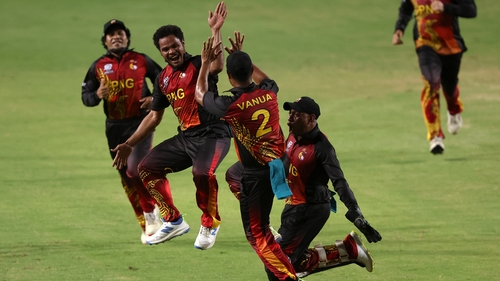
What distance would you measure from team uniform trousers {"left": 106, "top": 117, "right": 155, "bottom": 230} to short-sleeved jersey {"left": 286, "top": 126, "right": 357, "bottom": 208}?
2290 mm

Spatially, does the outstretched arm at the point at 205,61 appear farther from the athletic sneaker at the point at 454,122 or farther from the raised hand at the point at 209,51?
the athletic sneaker at the point at 454,122

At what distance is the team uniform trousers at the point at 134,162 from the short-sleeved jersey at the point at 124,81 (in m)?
0.09

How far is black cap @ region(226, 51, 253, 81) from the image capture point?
7.61 meters

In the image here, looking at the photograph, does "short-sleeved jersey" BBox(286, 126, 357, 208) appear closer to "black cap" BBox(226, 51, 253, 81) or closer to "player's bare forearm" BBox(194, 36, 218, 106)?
"black cap" BBox(226, 51, 253, 81)

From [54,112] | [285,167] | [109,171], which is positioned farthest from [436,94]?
[54,112]

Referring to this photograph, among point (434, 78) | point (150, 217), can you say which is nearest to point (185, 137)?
point (150, 217)

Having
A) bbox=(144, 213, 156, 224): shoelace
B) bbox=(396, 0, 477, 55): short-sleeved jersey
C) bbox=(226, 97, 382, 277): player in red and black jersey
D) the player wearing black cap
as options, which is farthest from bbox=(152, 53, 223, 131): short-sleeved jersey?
bbox=(396, 0, 477, 55): short-sleeved jersey

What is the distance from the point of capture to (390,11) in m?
22.5

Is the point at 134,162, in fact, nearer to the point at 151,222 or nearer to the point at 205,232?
the point at 151,222

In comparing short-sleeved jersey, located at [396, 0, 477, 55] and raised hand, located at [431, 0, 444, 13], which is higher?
raised hand, located at [431, 0, 444, 13]

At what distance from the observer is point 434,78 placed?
42.5 ft

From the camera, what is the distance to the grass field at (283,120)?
990 centimetres

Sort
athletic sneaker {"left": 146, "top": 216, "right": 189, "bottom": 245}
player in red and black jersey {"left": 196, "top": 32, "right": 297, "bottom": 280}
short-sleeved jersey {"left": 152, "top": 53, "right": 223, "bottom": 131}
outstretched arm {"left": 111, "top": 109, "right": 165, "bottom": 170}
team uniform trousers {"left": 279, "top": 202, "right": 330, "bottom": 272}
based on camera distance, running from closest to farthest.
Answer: player in red and black jersey {"left": 196, "top": 32, "right": 297, "bottom": 280}, team uniform trousers {"left": 279, "top": 202, "right": 330, "bottom": 272}, short-sleeved jersey {"left": 152, "top": 53, "right": 223, "bottom": 131}, outstretched arm {"left": 111, "top": 109, "right": 165, "bottom": 170}, athletic sneaker {"left": 146, "top": 216, "right": 189, "bottom": 245}

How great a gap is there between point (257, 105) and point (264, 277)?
2.30 metres
